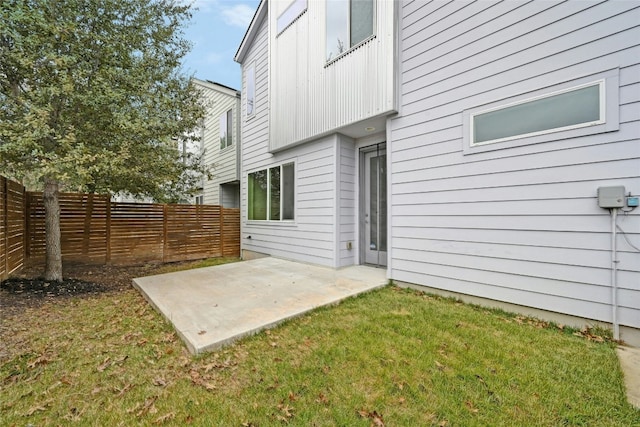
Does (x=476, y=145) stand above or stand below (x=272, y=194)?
above

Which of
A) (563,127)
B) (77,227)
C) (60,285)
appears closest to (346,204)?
(563,127)

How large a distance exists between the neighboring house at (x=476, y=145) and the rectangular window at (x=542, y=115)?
0.01 metres

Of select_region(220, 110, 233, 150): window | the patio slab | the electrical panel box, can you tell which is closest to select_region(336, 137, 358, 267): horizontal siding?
the patio slab

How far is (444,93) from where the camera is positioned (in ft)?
13.9

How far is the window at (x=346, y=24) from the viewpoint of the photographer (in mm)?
5129

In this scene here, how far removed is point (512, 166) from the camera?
11.8 feet

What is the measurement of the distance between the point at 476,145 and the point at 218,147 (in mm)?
10562

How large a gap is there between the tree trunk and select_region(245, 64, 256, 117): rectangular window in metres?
5.17

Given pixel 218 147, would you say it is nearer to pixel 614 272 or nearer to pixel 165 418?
pixel 165 418

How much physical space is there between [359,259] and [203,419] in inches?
183

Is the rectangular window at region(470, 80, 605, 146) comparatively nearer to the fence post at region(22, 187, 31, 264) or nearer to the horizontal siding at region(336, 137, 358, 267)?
the horizontal siding at region(336, 137, 358, 267)

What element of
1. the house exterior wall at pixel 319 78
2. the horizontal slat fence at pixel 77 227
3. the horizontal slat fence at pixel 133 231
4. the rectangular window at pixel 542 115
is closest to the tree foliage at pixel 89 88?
the horizontal slat fence at pixel 77 227

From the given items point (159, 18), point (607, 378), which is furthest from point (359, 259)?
point (159, 18)

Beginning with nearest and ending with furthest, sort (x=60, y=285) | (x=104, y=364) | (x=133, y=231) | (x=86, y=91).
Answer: (x=104, y=364)
(x=86, y=91)
(x=60, y=285)
(x=133, y=231)
